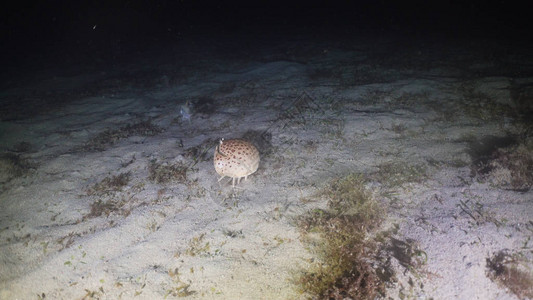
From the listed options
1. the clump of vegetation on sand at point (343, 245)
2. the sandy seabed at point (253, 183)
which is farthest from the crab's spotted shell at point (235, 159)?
the clump of vegetation on sand at point (343, 245)

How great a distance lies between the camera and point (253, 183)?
4.10 metres

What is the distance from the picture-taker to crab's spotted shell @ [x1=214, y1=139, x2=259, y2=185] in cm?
376

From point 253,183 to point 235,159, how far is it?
0.59 metres

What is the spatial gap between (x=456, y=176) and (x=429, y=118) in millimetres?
2056

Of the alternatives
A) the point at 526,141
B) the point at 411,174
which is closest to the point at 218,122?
the point at 411,174

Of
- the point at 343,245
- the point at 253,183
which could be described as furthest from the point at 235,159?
the point at 343,245

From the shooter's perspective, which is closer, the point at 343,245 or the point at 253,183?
the point at 343,245

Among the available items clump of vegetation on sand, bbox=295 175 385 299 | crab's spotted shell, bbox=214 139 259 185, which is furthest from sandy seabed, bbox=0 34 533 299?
crab's spotted shell, bbox=214 139 259 185

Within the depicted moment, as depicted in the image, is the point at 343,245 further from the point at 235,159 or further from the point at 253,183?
the point at 235,159

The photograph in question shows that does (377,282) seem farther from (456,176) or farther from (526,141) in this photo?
(526,141)

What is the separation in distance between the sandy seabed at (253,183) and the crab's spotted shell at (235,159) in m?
0.35

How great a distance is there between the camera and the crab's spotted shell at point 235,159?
3762 mm

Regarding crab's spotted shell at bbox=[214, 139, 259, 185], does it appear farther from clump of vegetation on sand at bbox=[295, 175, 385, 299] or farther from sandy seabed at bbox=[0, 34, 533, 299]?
clump of vegetation on sand at bbox=[295, 175, 385, 299]

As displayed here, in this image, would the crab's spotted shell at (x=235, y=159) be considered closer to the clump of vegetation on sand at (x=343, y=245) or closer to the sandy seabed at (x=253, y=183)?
the sandy seabed at (x=253, y=183)
